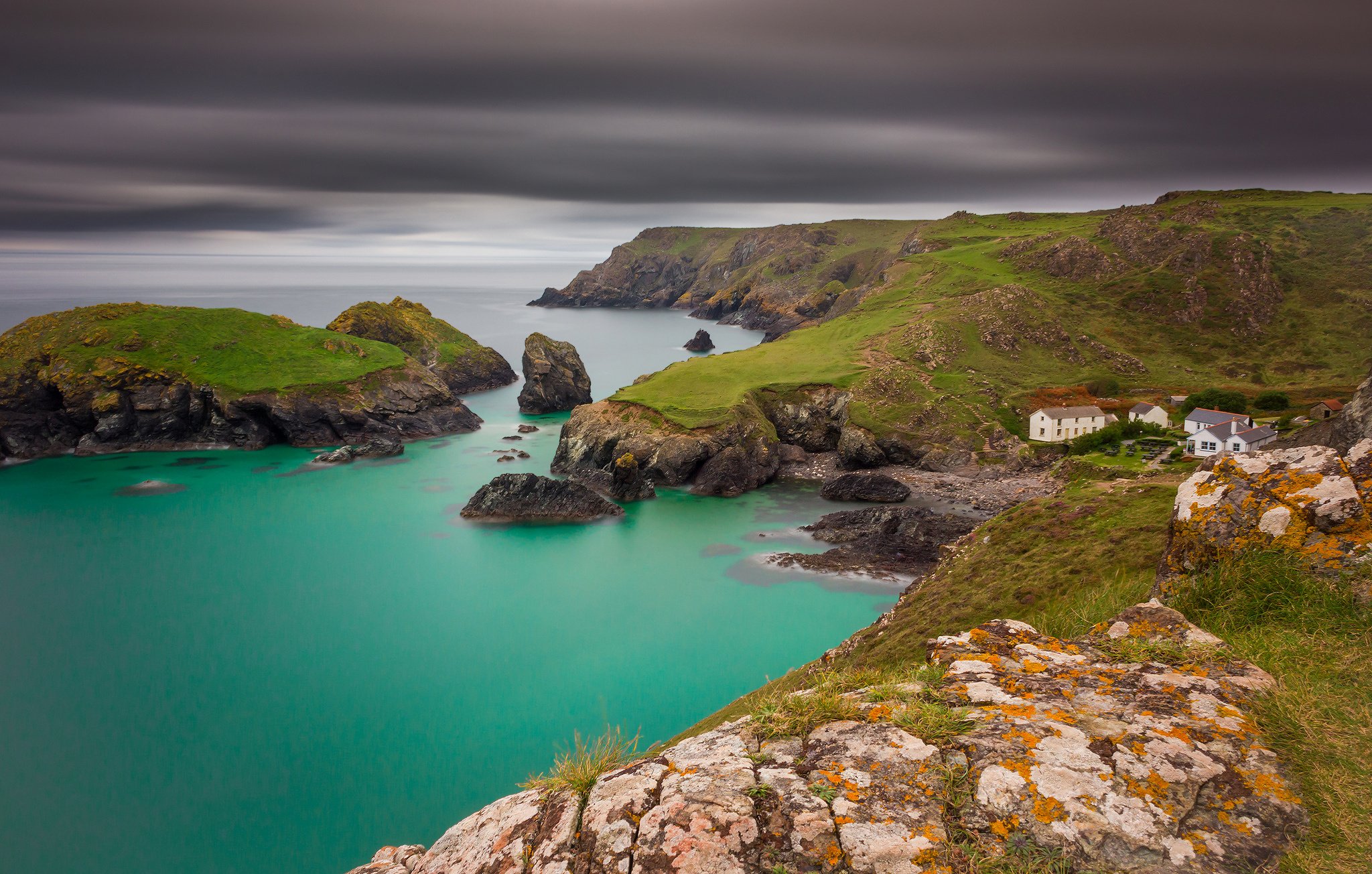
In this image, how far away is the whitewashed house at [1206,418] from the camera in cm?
4825

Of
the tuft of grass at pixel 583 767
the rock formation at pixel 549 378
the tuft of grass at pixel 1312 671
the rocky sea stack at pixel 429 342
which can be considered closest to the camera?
the tuft of grass at pixel 1312 671

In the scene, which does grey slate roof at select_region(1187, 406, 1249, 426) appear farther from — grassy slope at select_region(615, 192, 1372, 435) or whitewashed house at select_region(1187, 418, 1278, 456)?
grassy slope at select_region(615, 192, 1372, 435)

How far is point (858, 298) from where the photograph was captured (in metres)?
123

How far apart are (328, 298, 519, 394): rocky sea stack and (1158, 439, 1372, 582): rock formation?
9554 centimetres

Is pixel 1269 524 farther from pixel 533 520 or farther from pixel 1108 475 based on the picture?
pixel 533 520

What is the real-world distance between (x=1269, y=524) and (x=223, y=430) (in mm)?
86246

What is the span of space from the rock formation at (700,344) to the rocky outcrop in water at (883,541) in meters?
104

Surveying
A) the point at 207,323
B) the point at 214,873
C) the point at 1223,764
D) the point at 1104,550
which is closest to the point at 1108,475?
the point at 1104,550

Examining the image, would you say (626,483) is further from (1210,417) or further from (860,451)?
(1210,417)

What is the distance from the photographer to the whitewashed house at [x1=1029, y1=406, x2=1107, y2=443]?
59.7m

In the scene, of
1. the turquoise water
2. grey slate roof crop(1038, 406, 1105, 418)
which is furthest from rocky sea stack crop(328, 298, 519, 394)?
grey slate roof crop(1038, 406, 1105, 418)

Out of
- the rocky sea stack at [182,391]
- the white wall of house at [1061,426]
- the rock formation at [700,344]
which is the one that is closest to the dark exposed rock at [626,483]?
the rocky sea stack at [182,391]

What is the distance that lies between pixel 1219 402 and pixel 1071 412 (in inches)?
517

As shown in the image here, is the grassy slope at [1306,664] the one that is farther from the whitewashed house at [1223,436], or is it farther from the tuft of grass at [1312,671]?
the whitewashed house at [1223,436]
